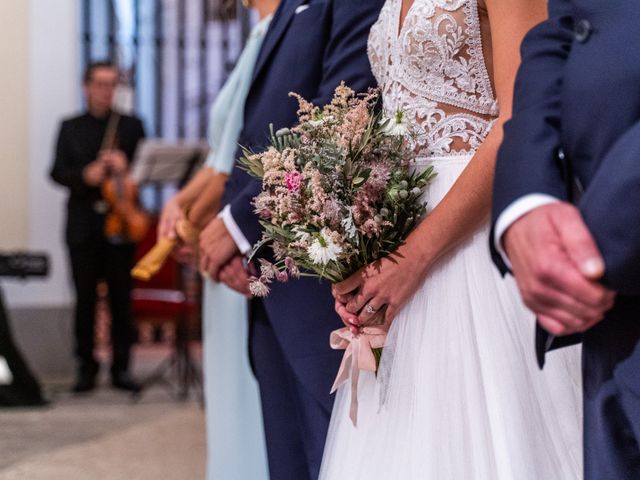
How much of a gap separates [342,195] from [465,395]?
39cm

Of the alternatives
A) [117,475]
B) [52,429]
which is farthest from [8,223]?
[117,475]

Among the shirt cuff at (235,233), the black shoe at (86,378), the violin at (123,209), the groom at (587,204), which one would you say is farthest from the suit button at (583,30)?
the black shoe at (86,378)

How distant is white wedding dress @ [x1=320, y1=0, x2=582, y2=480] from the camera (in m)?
1.71

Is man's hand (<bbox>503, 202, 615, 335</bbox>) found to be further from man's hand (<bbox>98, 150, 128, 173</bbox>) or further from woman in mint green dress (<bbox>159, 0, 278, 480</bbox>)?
man's hand (<bbox>98, 150, 128, 173</bbox>)

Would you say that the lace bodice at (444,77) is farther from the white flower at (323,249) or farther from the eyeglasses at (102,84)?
the eyeglasses at (102,84)

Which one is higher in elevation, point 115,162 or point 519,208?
point 519,208

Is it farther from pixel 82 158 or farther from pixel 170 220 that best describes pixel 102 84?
pixel 170 220

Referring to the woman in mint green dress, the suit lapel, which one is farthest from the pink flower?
the woman in mint green dress

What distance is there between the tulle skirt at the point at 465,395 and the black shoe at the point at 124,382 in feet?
18.7

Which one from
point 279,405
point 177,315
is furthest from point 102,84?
point 279,405

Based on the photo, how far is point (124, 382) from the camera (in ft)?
24.7

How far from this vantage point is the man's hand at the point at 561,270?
1.24 meters

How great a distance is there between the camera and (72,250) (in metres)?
7.55

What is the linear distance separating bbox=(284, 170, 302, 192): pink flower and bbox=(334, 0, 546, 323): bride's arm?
0.66 feet
